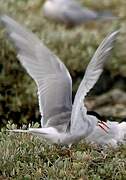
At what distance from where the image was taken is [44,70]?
13.8 feet

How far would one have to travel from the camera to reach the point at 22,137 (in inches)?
167

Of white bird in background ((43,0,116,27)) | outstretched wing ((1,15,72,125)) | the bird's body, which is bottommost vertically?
the bird's body

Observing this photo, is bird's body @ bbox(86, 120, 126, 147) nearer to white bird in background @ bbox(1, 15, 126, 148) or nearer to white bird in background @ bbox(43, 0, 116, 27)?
white bird in background @ bbox(1, 15, 126, 148)

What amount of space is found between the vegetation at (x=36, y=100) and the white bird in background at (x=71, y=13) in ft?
0.39

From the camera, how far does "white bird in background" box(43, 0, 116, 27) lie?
10.0 metres

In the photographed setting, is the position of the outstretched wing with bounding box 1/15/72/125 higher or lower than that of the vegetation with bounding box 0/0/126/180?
higher

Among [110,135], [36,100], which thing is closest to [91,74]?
[110,135]

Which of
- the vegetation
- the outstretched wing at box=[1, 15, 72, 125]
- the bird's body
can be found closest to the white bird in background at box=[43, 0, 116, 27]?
the vegetation

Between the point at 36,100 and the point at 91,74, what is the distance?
274cm

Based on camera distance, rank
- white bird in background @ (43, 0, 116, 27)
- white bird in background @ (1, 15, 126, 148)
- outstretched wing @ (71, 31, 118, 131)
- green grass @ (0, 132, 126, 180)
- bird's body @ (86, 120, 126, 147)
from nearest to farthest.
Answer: green grass @ (0, 132, 126, 180)
outstretched wing @ (71, 31, 118, 131)
white bird in background @ (1, 15, 126, 148)
bird's body @ (86, 120, 126, 147)
white bird in background @ (43, 0, 116, 27)

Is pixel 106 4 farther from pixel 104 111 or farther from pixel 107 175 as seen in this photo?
pixel 107 175

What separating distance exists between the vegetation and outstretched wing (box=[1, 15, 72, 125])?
0.24m

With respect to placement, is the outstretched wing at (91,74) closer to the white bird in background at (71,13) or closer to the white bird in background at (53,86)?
the white bird in background at (53,86)

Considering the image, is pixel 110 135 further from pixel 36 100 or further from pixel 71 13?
pixel 71 13
